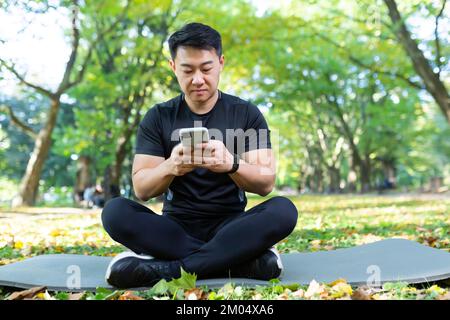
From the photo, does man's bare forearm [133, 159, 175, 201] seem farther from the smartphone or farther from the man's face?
the man's face

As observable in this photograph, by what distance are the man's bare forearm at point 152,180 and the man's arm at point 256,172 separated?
0.39m

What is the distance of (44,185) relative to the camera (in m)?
29.7

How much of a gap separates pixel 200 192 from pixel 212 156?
1.58 feet

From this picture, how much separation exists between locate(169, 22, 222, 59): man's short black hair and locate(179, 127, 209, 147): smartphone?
2.19 feet

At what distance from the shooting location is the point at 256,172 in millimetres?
2955

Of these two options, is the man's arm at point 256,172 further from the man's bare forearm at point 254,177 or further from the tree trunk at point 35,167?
the tree trunk at point 35,167

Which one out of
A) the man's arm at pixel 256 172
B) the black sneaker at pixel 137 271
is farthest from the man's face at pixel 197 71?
the black sneaker at pixel 137 271

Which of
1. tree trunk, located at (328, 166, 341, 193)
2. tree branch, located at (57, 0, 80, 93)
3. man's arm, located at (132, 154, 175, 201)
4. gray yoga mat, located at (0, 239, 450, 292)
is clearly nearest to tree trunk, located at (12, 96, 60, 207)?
tree branch, located at (57, 0, 80, 93)

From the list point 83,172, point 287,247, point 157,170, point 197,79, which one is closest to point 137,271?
point 157,170

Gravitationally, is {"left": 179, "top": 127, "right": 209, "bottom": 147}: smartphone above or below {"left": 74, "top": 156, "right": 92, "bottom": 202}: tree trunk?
below

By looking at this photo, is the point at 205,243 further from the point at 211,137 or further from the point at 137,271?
the point at 211,137

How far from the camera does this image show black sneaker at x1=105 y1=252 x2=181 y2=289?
9.21 ft

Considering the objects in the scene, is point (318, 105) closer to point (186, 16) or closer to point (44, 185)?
point (186, 16)
